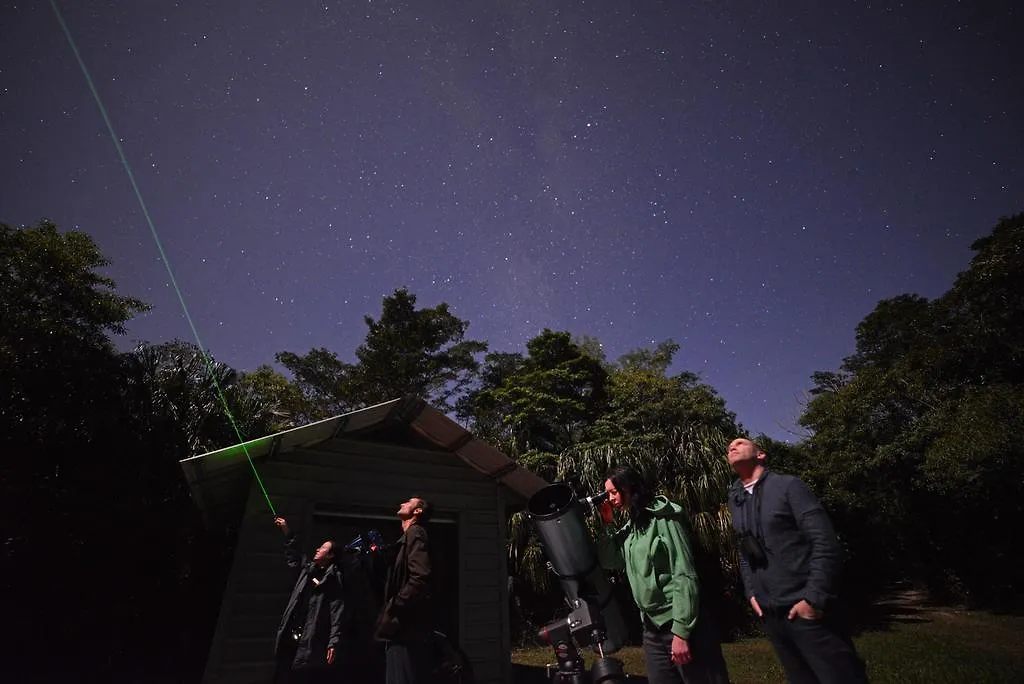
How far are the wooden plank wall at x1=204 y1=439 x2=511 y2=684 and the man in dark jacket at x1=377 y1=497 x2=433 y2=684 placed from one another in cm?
366

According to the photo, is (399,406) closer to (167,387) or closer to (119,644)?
(167,387)

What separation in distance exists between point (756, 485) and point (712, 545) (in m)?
13.2

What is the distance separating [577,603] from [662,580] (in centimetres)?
80

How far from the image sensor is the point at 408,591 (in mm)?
3309

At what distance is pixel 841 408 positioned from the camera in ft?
73.4

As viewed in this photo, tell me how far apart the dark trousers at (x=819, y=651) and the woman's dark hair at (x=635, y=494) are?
0.87 meters

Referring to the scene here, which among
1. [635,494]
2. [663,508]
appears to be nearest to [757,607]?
[663,508]

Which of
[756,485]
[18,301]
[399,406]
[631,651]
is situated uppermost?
[18,301]

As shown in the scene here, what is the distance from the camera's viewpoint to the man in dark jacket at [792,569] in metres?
2.75

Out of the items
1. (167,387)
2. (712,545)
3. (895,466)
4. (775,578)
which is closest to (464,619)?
(775,578)

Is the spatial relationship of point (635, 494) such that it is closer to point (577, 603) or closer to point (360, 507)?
point (577, 603)

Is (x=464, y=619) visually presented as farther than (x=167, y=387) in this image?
No

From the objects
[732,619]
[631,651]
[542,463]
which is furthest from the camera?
[542,463]

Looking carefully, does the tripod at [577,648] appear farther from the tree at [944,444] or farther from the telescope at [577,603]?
the tree at [944,444]
